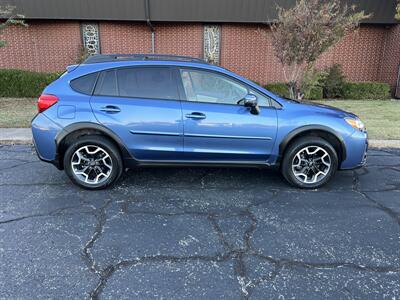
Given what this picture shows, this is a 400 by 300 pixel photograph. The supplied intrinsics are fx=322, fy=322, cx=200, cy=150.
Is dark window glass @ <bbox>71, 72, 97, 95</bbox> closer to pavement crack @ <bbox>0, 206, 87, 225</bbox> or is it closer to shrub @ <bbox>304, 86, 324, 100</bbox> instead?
pavement crack @ <bbox>0, 206, 87, 225</bbox>

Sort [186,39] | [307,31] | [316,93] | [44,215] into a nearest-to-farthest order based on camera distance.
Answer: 1. [44,215]
2. [307,31]
3. [316,93]
4. [186,39]

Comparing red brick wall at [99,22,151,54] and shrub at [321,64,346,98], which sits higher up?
red brick wall at [99,22,151,54]

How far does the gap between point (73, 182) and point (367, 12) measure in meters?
13.4

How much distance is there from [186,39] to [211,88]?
10687mm

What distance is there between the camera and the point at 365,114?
31.1 feet

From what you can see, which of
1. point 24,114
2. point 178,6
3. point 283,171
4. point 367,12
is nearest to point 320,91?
point 367,12

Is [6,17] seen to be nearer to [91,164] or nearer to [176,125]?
[91,164]

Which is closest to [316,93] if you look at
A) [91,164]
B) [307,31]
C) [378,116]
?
[378,116]

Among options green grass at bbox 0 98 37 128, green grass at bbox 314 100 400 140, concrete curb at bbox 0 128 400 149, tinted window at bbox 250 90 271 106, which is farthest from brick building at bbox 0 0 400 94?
tinted window at bbox 250 90 271 106

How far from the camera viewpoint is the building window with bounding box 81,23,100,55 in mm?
13891

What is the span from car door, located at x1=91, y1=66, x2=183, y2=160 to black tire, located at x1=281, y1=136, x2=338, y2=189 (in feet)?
4.49

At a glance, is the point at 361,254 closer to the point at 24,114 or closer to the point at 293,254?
the point at 293,254

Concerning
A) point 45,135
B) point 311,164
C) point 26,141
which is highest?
point 45,135

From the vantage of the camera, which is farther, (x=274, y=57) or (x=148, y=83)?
(x=274, y=57)
